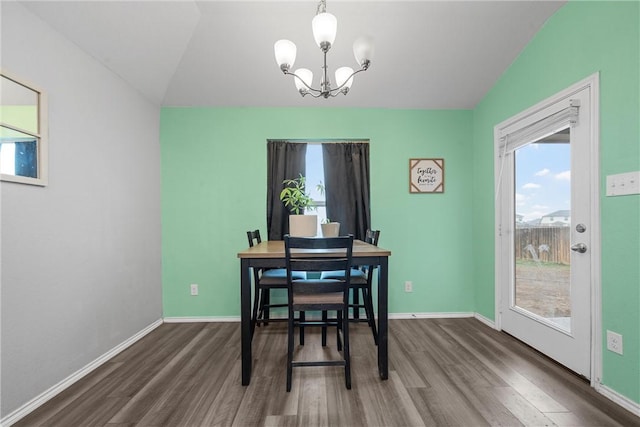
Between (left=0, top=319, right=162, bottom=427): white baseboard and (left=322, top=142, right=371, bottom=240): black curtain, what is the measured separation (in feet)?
7.21

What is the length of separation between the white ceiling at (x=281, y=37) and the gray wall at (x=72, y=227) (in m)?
0.21

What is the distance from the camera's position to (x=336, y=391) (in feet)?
5.64

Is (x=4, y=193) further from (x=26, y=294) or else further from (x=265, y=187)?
(x=265, y=187)

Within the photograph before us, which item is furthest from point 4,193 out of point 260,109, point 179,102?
point 260,109

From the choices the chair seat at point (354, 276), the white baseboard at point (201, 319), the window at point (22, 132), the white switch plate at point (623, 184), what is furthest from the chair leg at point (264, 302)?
the white switch plate at point (623, 184)

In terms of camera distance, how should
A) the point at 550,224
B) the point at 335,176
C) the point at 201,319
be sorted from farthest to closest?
1. the point at 335,176
2. the point at 201,319
3. the point at 550,224

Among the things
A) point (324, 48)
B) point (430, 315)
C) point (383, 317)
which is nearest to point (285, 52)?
point (324, 48)

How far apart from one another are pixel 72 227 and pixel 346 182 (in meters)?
2.34

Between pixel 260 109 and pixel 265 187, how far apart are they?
84cm

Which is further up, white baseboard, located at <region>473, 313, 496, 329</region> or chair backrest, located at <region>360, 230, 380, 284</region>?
chair backrest, located at <region>360, 230, 380, 284</region>

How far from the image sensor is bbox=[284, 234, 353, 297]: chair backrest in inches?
63.9

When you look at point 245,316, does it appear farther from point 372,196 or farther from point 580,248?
point 580,248

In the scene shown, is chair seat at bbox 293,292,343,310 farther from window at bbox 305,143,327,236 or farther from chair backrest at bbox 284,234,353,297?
window at bbox 305,143,327,236

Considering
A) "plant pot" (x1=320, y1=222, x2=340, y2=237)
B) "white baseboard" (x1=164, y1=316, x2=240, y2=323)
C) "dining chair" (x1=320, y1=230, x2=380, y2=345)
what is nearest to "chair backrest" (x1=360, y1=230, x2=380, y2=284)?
"dining chair" (x1=320, y1=230, x2=380, y2=345)
